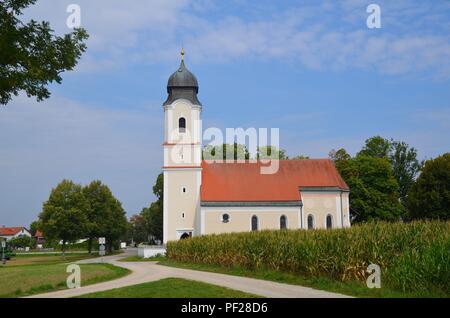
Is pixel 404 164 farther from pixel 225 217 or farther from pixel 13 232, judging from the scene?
pixel 13 232

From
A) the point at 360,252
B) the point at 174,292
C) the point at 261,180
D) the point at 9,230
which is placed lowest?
the point at 174,292

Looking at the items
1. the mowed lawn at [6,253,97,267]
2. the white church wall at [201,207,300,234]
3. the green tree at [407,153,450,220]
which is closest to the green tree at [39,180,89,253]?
the mowed lawn at [6,253,97,267]

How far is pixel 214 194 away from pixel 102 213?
24825 millimetres

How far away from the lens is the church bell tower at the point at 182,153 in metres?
48.2

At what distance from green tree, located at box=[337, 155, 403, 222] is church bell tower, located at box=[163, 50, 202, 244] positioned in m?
18.5

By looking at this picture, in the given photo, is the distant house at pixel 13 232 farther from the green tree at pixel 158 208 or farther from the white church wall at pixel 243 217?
the white church wall at pixel 243 217

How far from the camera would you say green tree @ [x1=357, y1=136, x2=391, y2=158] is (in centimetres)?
6806

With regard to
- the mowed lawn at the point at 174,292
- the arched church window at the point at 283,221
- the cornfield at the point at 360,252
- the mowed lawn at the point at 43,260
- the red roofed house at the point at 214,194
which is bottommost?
the mowed lawn at the point at 43,260

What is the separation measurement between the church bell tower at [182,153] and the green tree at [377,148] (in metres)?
28.3

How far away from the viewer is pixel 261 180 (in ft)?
167

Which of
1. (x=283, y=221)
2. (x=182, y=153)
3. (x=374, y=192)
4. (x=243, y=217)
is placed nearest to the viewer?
(x=243, y=217)

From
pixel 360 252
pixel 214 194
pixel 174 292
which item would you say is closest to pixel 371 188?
pixel 214 194

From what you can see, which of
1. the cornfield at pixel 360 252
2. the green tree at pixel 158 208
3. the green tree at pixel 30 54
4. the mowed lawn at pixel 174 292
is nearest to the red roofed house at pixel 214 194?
the green tree at pixel 158 208
